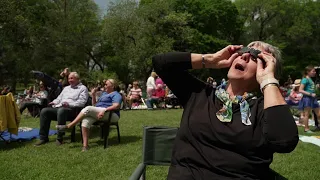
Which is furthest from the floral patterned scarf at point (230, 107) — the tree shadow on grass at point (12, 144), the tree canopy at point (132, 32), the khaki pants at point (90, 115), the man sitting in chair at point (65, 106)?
the tree canopy at point (132, 32)

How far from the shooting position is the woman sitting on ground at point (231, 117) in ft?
6.32

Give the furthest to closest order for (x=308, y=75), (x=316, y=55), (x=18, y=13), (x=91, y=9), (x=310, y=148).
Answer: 1. (x=316, y=55)
2. (x=91, y=9)
3. (x=18, y=13)
4. (x=308, y=75)
5. (x=310, y=148)

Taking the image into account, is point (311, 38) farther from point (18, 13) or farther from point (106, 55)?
point (18, 13)

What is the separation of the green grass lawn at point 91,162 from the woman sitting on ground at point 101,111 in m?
0.39

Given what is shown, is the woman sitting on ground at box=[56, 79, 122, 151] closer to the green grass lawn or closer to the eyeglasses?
the green grass lawn

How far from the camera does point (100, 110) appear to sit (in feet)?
19.6

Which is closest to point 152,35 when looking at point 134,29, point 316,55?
point 134,29

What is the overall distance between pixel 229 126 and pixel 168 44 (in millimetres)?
29497

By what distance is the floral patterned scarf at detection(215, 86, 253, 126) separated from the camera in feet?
7.03

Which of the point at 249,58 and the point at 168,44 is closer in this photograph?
the point at 249,58

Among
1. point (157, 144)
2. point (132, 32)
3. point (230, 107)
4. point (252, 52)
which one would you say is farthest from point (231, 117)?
point (132, 32)

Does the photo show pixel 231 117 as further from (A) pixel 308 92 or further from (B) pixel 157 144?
(A) pixel 308 92

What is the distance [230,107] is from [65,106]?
16.1 ft

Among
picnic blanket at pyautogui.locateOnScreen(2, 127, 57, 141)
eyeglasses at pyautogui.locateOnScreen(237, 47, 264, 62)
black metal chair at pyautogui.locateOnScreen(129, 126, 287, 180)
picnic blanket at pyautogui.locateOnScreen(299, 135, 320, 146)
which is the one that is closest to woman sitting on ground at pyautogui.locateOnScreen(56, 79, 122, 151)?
picnic blanket at pyautogui.locateOnScreen(2, 127, 57, 141)
